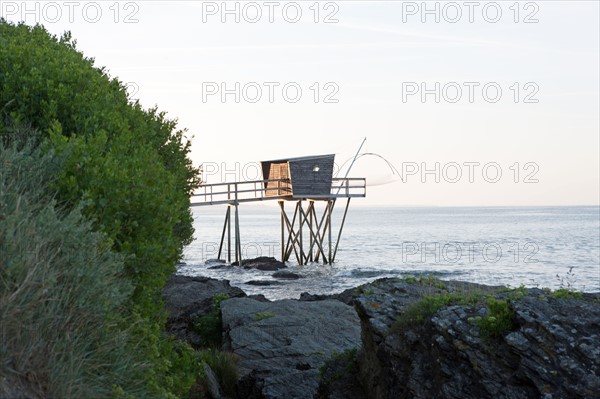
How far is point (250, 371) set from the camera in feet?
36.9

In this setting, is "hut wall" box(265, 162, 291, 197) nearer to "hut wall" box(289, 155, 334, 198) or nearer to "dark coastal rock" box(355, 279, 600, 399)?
"hut wall" box(289, 155, 334, 198)

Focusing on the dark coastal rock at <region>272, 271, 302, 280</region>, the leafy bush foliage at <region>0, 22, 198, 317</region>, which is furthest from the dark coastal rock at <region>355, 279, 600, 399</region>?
the dark coastal rock at <region>272, 271, 302, 280</region>

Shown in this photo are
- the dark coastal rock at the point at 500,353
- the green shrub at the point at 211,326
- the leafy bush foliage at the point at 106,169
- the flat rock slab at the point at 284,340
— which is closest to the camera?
the leafy bush foliage at the point at 106,169

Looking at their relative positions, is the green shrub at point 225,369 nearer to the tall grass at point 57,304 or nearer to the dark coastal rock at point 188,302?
the dark coastal rock at point 188,302

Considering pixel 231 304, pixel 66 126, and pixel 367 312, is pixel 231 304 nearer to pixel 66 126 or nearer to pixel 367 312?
pixel 367 312

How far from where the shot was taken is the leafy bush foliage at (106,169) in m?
6.21

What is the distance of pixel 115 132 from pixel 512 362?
16.3ft

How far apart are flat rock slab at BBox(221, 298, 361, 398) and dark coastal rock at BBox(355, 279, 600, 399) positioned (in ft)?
6.93

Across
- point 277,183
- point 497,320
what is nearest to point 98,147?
point 497,320

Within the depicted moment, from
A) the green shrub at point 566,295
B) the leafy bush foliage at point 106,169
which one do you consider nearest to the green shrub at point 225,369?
the leafy bush foliage at point 106,169

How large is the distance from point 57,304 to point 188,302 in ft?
44.5

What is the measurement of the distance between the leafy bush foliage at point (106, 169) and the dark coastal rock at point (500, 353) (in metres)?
2.50

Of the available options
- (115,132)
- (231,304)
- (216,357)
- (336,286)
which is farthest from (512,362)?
(336,286)

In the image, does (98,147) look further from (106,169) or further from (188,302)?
(188,302)
